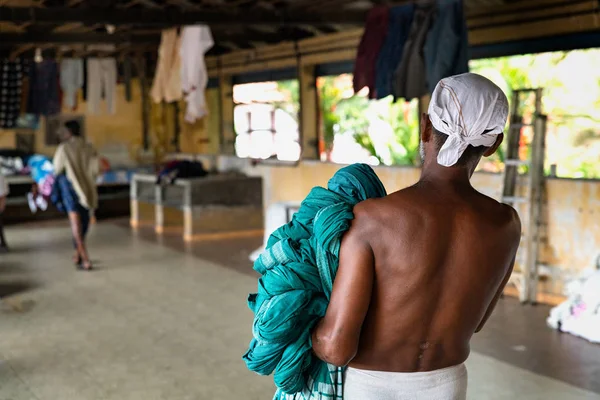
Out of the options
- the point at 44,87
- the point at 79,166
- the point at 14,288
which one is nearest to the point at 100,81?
the point at 44,87

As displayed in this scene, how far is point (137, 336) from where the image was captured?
203 inches

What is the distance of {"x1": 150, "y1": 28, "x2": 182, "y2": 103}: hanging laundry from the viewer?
28.4ft

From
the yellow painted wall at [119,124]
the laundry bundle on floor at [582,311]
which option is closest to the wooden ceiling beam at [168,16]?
the laundry bundle on floor at [582,311]

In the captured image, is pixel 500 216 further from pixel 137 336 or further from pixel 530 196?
pixel 530 196

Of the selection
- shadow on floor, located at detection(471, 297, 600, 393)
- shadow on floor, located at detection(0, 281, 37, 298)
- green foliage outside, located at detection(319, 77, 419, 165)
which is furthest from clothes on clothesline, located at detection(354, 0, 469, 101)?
shadow on floor, located at detection(0, 281, 37, 298)

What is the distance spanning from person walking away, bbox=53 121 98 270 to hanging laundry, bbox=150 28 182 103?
1675 mm

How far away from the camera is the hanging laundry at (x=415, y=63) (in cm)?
623

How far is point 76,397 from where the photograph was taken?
3975 millimetres

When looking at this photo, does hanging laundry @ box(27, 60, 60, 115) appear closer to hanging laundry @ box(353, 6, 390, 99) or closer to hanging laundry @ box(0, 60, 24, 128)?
hanging laundry @ box(0, 60, 24, 128)

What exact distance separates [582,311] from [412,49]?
8.58ft

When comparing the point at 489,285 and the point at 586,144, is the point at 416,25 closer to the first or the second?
the point at 586,144

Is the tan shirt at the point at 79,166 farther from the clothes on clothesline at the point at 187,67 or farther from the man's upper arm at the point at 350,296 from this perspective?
the man's upper arm at the point at 350,296

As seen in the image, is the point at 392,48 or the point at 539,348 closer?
the point at 539,348

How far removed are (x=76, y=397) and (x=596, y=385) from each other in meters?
2.94
